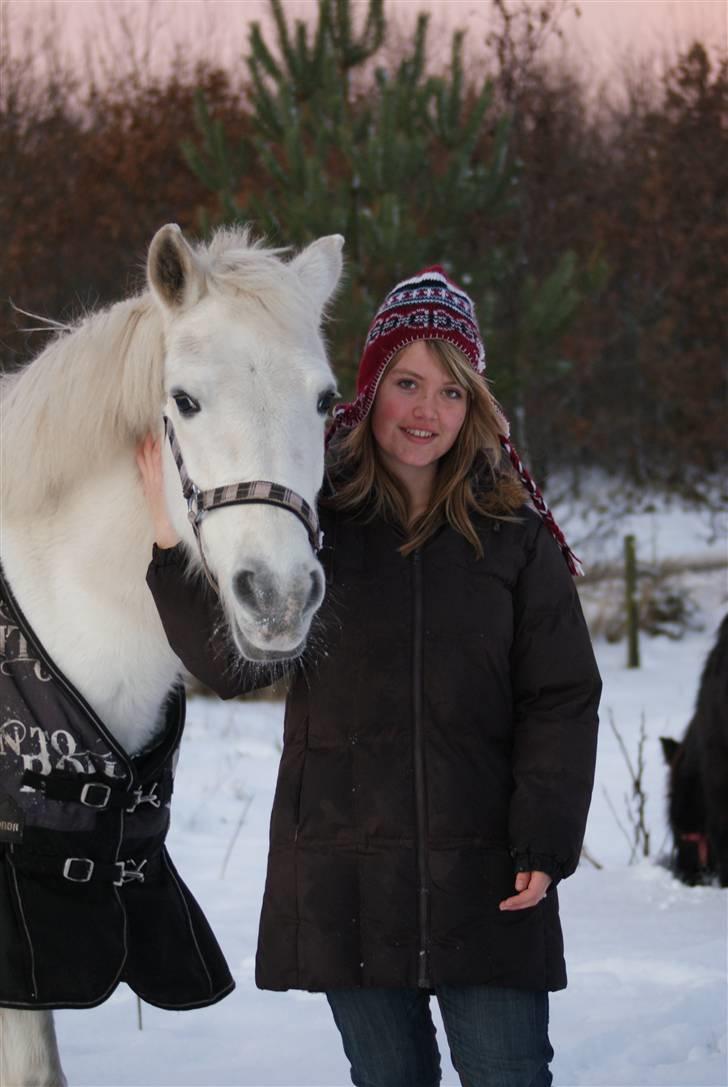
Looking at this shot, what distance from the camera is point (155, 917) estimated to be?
2125mm

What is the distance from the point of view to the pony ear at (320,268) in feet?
6.88

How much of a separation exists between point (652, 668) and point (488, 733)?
8.25 metres

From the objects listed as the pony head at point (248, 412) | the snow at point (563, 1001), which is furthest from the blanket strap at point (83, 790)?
the snow at point (563, 1001)

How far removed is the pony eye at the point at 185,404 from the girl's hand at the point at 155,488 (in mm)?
162

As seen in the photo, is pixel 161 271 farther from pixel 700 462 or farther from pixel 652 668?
pixel 700 462

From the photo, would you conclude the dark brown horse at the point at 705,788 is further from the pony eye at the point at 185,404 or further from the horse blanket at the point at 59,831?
the pony eye at the point at 185,404

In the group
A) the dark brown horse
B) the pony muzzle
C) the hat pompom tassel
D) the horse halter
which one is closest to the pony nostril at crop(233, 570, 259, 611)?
the pony muzzle

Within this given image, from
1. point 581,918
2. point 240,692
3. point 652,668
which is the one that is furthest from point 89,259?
point 240,692

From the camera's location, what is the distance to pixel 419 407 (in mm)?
1987

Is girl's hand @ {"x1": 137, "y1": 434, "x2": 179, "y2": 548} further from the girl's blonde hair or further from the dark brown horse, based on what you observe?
the dark brown horse

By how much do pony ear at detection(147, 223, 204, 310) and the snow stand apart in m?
1.93

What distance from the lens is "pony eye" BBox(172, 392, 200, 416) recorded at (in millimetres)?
1812

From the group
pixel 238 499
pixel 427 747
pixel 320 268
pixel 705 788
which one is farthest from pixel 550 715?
pixel 705 788

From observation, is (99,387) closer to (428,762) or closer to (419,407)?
(419,407)
